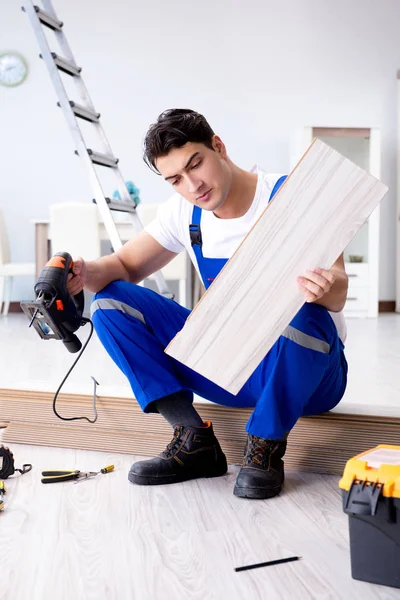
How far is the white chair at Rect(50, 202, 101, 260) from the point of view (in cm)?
546

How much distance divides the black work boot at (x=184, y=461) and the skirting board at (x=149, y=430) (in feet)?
0.45

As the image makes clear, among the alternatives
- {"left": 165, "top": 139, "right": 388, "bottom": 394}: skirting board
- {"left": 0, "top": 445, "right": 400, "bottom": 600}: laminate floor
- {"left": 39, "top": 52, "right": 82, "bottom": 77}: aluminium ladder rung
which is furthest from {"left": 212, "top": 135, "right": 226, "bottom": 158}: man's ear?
{"left": 39, "top": 52, "right": 82, "bottom": 77}: aluminium ladder rung

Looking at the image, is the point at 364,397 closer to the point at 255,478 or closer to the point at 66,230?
the point at 255,478

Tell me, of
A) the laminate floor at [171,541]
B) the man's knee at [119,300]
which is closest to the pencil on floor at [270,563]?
the laminate floor at [171,541]

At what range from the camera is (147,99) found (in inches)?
275

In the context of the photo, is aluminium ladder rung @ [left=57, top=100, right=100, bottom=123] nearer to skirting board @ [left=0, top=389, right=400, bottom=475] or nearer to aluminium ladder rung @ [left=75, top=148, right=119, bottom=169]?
aluminium ladder rung @ [left=75, top=148, right=119, bottom=169]

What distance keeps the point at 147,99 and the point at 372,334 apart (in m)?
3.35

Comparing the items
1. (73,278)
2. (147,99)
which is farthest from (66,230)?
(73,278)

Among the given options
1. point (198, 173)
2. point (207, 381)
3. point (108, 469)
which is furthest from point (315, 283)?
point (108, 469)

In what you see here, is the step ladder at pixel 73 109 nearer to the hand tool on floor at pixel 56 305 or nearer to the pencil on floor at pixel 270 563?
the hand tool on floor at pixel 56 305

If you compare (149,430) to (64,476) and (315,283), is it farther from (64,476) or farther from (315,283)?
(315,283)

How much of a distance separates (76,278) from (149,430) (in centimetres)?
54

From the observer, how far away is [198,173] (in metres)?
1.70

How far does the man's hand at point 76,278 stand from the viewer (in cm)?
178
